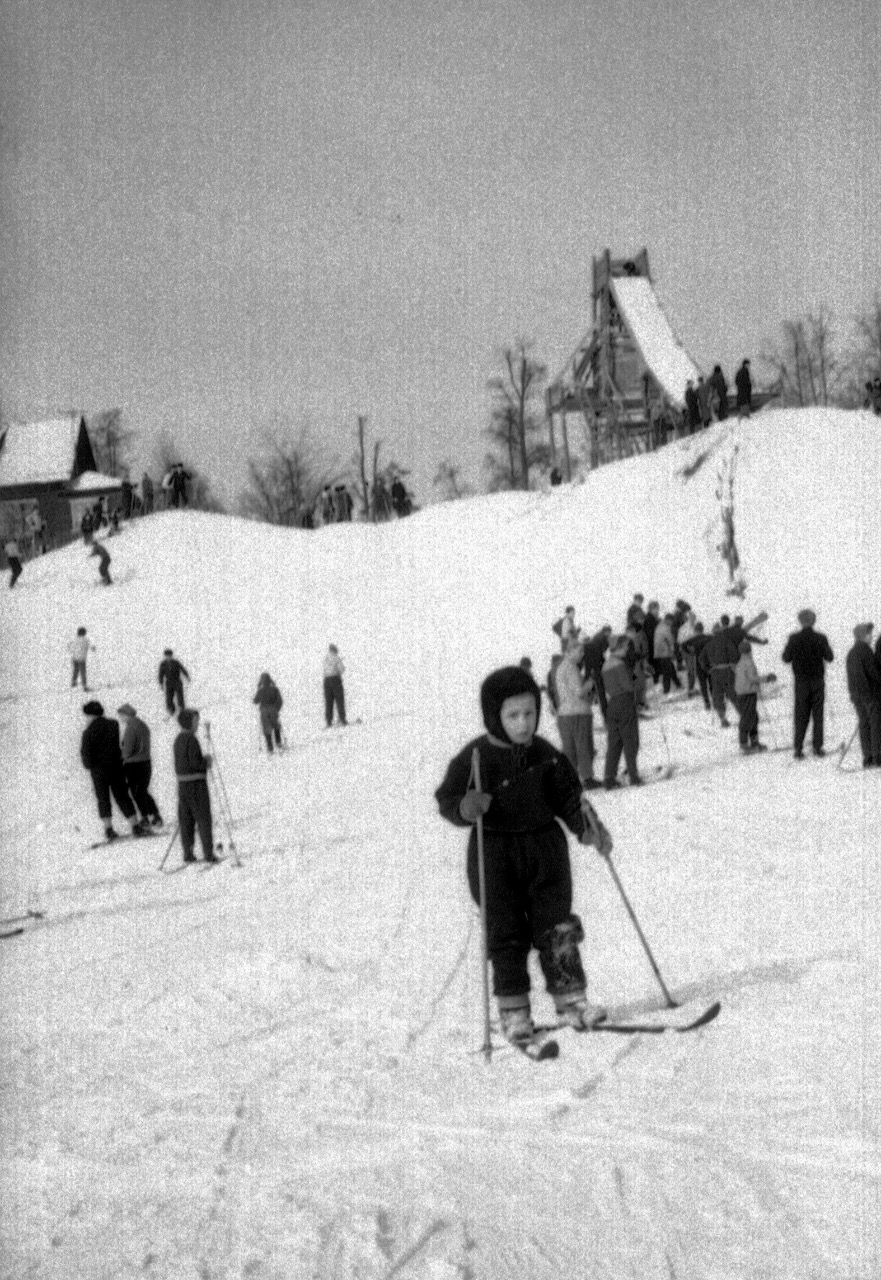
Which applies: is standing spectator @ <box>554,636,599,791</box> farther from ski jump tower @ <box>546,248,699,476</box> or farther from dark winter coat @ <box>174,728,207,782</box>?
ski jump tower @ <box>546,248,699,476</box>

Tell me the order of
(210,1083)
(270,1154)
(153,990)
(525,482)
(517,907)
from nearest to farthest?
(270,1154)
(210,1083)
(517,907)
(153,990)
(525,482)

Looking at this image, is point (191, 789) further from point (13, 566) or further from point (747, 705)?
point (13, 566)

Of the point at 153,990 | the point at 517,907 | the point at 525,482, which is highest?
the point at 525,482

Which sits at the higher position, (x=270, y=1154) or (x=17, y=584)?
(x=17, y=584)

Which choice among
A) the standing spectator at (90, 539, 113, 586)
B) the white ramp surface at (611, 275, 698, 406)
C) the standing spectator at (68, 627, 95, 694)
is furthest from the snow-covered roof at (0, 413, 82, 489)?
the standing spectator at (68, 627, 95, 694)

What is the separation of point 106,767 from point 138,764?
1.10 ft

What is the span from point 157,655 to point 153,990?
22718mm

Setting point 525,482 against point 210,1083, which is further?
point 525,482

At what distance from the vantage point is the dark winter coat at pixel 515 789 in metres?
4.98

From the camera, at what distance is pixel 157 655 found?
28516 mm

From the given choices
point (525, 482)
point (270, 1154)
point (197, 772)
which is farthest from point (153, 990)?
point (525, 482)

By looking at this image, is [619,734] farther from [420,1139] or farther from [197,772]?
[420,1139]

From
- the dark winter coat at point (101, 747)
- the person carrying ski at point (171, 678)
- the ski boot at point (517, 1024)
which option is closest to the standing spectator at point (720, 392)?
the person carrying ski at point (171, 678)

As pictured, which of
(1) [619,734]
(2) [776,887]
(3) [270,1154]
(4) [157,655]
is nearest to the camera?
(3) [270,1154]
